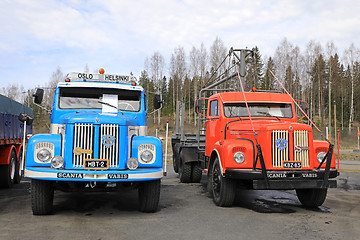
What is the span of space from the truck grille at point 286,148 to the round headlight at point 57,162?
12.9ft

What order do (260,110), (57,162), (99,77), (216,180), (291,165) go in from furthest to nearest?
(260,110) → (99,77) → (216,180) → (291,165) → (57,162)

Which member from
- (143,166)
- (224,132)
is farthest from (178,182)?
(143,166)

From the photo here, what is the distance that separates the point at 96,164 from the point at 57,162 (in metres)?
0.64

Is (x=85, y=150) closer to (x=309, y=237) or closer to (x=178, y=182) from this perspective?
(x=309, y=237)

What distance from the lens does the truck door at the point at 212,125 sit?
8508mm

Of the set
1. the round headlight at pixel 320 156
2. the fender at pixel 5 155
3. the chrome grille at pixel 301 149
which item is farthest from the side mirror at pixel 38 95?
the round headlight at pixel 320 156

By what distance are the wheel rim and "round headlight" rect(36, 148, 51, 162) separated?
11.4 feet

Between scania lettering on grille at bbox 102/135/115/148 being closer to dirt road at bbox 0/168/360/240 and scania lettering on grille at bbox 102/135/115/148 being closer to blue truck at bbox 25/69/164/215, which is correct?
blue truck at bbox 25/69/164/215

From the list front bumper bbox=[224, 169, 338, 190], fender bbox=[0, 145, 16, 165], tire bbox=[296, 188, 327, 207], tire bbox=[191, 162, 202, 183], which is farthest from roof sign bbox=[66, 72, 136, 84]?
tire bbox=[296, 188, 327, 207]

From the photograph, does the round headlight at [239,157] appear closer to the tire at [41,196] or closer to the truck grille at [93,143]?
the truck grille at [93,143]

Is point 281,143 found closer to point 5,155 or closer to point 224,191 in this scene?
point 224,191

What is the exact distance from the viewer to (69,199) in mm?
7801

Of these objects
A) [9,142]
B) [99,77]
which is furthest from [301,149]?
[9,142]

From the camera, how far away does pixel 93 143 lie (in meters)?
5.80
